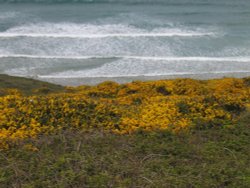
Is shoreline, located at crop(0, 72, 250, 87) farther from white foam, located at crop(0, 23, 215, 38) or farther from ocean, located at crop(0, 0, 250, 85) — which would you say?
white foam, located at crop(0, 23, 215, 38)

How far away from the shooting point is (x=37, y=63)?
→ 1731cm

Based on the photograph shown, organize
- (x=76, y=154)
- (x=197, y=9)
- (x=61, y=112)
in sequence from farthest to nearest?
(x=197, y=9) → (x=61, y=112) → (x=76, y=154)

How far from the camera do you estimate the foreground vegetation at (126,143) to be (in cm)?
570

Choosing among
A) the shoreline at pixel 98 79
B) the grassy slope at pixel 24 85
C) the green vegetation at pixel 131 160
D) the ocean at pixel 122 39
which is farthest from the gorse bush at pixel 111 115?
the ocean at pixel 122 39

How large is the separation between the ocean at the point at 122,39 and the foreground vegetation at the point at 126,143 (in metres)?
7.47

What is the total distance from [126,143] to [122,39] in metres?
14.5

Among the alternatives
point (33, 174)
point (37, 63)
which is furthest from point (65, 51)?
point (33, 174)

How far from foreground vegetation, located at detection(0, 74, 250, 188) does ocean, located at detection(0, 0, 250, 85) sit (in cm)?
747

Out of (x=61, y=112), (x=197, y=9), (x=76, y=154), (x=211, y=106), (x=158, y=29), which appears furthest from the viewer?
(x=197, y=9)

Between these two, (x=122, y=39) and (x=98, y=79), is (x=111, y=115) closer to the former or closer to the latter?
(x=98, y=79)

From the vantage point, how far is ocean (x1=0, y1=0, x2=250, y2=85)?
1669 centimetres

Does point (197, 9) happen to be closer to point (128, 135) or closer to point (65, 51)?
point (65, 51)

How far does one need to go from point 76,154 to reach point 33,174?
718mm

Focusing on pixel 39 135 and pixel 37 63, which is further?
pixel 37 63
